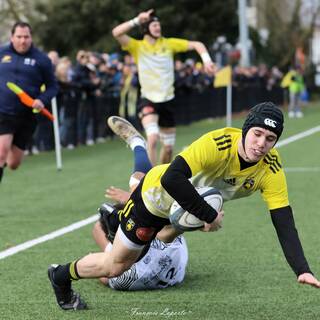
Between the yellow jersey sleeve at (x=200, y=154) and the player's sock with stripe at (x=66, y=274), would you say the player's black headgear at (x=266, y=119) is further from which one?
the player's sock with stripe at (x=66, y=274)

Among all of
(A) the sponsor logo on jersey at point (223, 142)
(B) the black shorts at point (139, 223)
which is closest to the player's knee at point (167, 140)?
(B) the black shorts at point (139, 223)

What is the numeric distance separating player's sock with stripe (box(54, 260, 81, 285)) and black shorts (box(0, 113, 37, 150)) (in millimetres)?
4512

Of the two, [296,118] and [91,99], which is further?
[296,118]

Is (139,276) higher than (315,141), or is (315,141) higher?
(139,276)

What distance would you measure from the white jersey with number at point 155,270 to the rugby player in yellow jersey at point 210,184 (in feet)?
1.81

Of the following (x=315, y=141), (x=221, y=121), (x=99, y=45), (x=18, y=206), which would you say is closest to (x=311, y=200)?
(x=18, y=206)

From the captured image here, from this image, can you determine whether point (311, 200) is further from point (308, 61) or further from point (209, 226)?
point (308, 61)

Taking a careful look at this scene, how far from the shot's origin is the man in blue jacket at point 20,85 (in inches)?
422

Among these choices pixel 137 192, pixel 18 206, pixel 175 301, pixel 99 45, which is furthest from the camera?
pixel 99 45

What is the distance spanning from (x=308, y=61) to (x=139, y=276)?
179 ft

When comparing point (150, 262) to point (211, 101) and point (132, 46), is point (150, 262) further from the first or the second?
point (211, 101)

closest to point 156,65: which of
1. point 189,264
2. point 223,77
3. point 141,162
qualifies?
point 141,162

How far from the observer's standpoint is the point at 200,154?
5.62m

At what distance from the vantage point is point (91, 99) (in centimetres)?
2111
